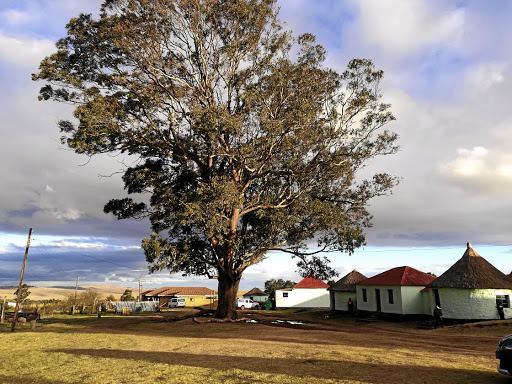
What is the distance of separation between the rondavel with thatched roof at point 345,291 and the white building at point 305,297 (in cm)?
1072

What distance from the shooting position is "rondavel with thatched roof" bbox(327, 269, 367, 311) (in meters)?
45.1

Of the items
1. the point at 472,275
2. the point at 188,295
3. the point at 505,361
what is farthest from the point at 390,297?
the point at 188,295

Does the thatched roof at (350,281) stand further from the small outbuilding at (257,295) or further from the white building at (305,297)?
the small outbuilding at (257,295)

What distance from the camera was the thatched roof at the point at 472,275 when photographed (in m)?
28.9

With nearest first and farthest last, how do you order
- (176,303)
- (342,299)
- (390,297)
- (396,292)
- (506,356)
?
1. (506,356)
2. (396,292)
3. (390,297)
4. (342,299)
5. (176,303)

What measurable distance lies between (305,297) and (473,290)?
32.4 m

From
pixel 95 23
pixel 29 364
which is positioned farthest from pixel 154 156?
pixel 29 364

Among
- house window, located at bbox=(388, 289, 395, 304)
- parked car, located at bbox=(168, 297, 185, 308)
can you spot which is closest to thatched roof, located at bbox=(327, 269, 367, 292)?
house window, located at bbox=(388, 289, 395, 304)

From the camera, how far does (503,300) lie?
2884 cm

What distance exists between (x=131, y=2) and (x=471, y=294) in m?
30.5

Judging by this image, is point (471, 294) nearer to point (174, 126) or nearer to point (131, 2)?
point (174, 126)

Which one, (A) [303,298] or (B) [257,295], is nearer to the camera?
(A) [303,298]

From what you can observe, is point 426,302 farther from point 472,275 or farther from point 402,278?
point 472,275

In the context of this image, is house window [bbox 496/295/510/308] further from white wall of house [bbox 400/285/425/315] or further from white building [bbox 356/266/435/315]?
white wall of house [bbox 400/285/425/315]
